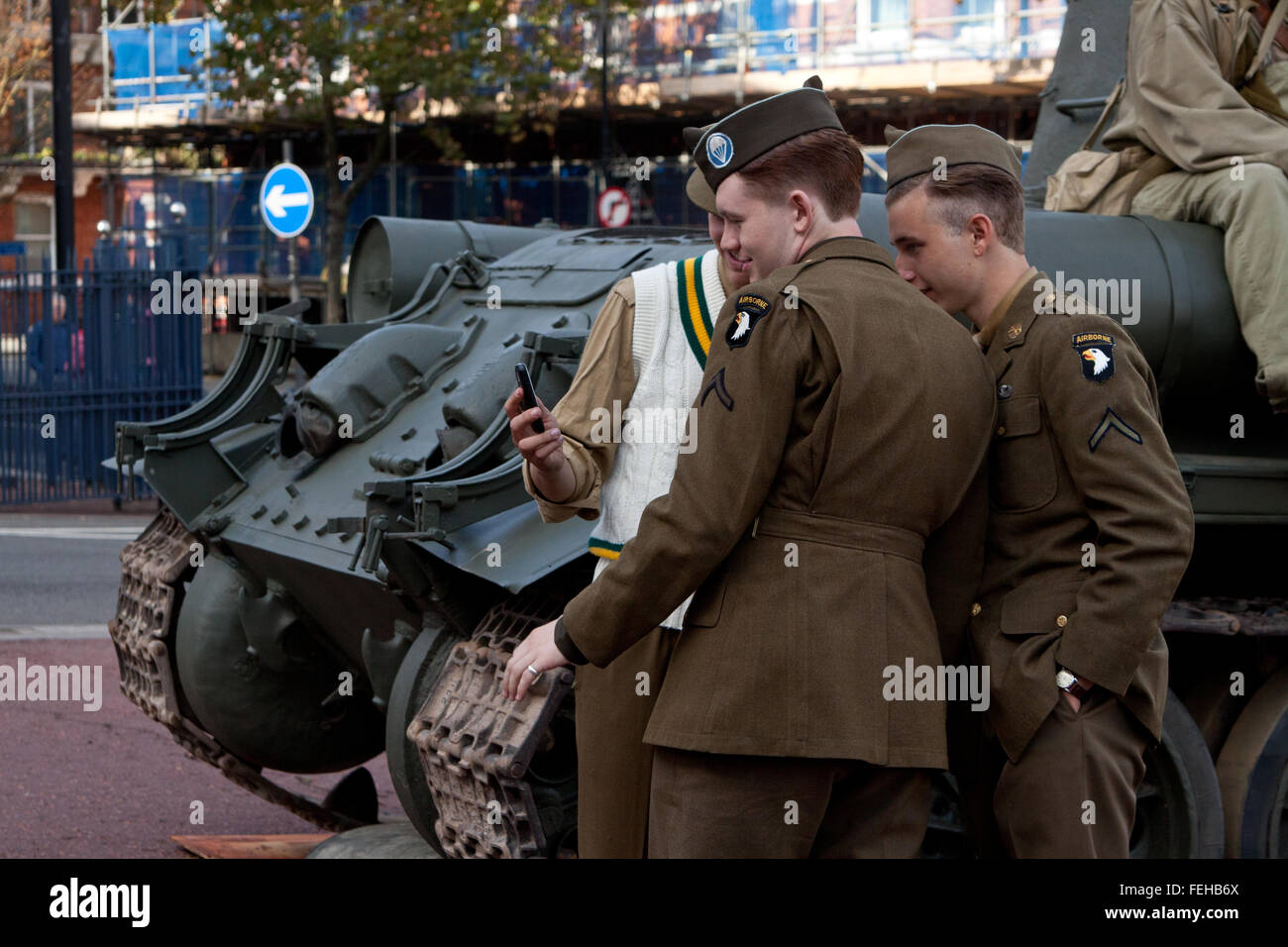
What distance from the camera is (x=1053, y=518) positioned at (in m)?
2.97

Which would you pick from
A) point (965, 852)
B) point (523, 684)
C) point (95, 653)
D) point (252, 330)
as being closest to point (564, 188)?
point (95, 653)

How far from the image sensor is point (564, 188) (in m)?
25.4

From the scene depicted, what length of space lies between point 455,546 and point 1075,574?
184 cm

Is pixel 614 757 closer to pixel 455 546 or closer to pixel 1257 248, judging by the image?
pixel 455 546

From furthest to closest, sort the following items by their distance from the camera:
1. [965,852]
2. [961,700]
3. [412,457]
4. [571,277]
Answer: [571,277] < [412,457] < [965,852] < [961,700]

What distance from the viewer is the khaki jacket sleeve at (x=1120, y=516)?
2.84 meters

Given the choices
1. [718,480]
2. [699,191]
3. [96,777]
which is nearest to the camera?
[718,480]

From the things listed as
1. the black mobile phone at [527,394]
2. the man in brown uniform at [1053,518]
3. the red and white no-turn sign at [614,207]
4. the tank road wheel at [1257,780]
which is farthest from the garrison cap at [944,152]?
the red and white no-turn sign at [614,207]

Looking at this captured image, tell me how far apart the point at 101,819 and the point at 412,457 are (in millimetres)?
2011

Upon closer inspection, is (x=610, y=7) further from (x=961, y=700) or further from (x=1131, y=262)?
(x=961, y=700)

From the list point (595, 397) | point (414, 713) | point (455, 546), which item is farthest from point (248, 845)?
point (595, 397)

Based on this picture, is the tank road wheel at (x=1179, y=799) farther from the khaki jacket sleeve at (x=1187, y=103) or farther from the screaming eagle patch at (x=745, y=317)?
the screaming eagle patch at (x=745, y=317)

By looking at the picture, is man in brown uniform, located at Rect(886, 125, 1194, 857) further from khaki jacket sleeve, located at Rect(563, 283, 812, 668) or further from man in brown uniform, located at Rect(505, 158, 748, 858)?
khaki jacket sleeve, located at Rect(563, 283, 812, 668)

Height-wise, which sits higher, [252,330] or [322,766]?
[252,330]
